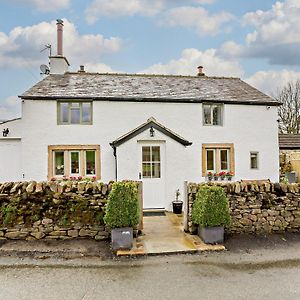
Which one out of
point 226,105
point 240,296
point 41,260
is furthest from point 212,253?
point 226,105

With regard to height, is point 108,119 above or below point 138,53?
below

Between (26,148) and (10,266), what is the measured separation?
27.0 feet

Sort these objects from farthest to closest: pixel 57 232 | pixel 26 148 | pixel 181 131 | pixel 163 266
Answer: pixel 181 131 → pixel 26 148 → pixel 57 232 → pixel 163 266

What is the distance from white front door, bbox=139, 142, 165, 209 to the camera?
39.1ft

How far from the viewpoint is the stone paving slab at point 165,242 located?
21.5ft

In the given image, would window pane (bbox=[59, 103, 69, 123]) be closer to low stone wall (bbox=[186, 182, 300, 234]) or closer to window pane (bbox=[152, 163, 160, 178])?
window pane (bbox=[152, 163, 160, 178])

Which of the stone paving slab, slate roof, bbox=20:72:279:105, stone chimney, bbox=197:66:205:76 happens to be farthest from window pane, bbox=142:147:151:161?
stone chimney, bbox=197:66:205:76

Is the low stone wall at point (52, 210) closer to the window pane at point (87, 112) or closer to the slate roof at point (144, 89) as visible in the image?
the window pane at point (87, 112)

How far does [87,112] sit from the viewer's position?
13.8 meters

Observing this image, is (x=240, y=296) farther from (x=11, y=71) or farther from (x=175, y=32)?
(x=11, y=71)

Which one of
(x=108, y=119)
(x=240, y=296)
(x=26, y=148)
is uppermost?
(x=108, y=119)

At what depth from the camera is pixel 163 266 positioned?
5793 millimetres

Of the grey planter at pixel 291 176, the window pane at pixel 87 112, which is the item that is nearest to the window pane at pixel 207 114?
the window pane at pixel 87 112

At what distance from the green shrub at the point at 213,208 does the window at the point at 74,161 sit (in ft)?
23.6
